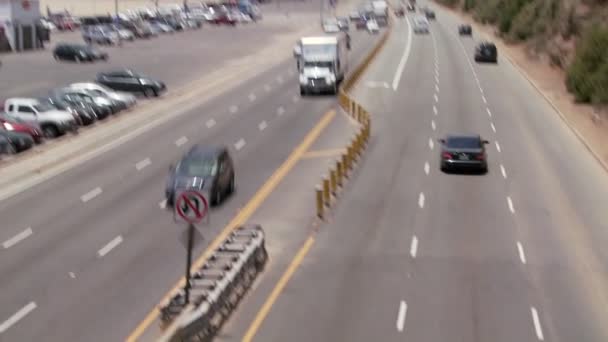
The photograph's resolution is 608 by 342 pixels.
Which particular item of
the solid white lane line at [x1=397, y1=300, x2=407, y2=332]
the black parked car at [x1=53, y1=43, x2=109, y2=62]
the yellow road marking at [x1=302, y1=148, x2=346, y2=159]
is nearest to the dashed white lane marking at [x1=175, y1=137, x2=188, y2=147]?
the yellow road marking at [x1=302, y1=148, x2=346, y2=159]

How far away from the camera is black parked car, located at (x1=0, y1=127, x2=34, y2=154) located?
130ft

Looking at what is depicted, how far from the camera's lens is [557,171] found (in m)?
37.6

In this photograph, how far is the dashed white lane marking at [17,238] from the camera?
85.5 ft

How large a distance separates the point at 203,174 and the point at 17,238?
5.99 m

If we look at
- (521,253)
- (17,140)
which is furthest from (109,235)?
(17,140)

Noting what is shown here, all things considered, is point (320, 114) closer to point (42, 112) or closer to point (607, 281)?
point (42, 112)

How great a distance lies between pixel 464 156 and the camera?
3625 centimetres

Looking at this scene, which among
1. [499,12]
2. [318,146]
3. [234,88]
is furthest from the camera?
[499,12]

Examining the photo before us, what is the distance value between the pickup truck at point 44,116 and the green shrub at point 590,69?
27618 mm

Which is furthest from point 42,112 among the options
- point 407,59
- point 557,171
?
point 407,59

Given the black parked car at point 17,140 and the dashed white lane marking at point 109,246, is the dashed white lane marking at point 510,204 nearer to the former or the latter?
the dashed white lane marking at point 109,246

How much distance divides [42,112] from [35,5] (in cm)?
4570

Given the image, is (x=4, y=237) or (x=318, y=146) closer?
(x=4, y=237)

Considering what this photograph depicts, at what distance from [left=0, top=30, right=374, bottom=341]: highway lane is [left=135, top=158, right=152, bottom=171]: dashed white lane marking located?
193 mm
